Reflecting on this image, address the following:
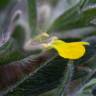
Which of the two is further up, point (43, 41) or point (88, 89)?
point (43, 41)

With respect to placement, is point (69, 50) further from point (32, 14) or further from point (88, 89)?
point (88, 89)

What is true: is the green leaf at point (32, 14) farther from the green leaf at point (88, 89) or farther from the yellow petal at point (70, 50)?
the green leaf at point (88, 89)

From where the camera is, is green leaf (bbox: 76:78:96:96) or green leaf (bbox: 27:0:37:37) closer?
green leaf (bbox: 27:0:37:37)

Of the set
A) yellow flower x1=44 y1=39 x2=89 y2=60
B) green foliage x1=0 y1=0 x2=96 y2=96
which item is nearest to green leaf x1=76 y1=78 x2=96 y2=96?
green foliage x1=0 y1=0 x2=96 y2=96

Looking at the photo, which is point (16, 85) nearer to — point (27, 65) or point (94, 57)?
point (27, 65)

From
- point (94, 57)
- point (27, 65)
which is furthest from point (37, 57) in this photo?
point (94, 57)

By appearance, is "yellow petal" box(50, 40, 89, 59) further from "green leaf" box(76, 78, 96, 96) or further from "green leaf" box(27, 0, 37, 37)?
"green leaf" box(76, 78, 96, 96)

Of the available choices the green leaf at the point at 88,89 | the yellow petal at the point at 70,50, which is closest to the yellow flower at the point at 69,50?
the yellow petal at the point at 70,50

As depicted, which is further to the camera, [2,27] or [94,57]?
[94,57]

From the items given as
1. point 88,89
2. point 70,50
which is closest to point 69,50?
point 70,50

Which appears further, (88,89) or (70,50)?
(88,89)

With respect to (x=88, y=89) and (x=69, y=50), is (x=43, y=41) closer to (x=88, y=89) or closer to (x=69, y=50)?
(x=69, y=50)
